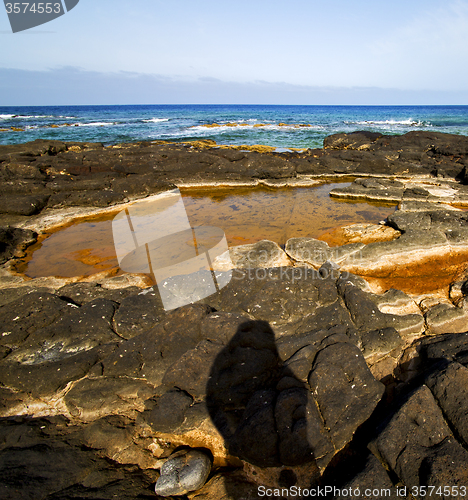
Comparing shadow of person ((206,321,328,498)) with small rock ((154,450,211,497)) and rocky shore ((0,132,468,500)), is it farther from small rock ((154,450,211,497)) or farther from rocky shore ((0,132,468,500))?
small rock ((154,450,211,497))

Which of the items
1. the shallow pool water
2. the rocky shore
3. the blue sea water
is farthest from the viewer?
the blue sea water

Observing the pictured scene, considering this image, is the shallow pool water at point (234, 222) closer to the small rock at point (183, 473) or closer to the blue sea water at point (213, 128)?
the small rock at point (183, 473)

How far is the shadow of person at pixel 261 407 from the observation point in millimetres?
2295

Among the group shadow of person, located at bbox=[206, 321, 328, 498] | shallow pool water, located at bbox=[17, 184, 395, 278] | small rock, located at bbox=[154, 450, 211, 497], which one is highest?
shadow of person, located at bbox=[206, 321, 328, 498]

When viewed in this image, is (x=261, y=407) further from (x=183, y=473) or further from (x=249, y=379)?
(x=183, y=473)

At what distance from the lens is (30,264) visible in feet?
20.6

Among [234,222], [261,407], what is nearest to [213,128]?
[234,222]

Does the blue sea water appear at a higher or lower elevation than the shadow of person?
lower

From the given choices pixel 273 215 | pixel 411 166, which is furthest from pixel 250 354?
pixel 411 166

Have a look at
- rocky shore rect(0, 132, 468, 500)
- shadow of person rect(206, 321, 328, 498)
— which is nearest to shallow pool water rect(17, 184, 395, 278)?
rocky shore rect(0, 132, 468, 500)

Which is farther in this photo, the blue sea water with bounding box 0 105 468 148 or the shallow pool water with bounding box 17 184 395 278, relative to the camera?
the blue sea water with bounding box 0 105 468 148

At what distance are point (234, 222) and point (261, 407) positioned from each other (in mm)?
6133

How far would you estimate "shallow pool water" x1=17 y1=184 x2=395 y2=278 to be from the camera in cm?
631

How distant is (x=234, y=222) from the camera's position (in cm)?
826
